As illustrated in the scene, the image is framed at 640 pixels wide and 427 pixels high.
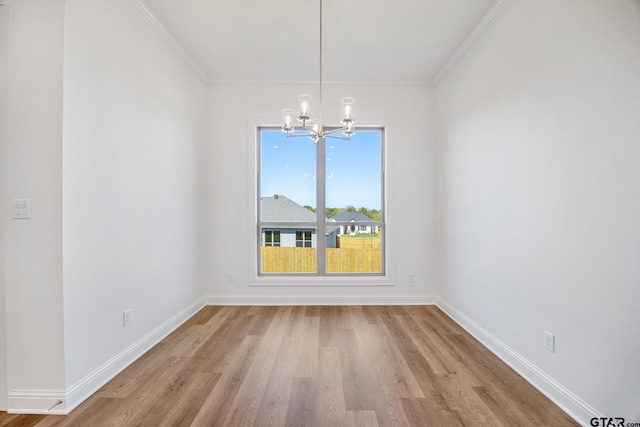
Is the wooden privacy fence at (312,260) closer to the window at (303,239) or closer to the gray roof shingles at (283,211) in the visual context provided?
the window at (303,239)

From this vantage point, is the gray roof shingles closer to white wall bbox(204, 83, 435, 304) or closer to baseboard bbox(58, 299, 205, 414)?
white wall bbox(204, 83, 435, 304)

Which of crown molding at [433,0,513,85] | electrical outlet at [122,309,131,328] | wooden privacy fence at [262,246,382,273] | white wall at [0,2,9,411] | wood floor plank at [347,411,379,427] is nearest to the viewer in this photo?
wood floor plank at [347,411,379,427]

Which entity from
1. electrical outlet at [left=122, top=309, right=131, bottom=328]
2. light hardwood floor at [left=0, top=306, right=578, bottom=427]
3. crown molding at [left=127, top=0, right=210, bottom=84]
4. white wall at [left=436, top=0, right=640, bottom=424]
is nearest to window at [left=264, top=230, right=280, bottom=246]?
light hardwood floor at [left=0, top=306, right=578, bottom=427]

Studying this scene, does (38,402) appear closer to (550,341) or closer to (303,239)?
(303,239)

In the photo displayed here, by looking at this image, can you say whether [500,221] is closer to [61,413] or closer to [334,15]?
[334,15]

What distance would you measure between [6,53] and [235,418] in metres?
2.59

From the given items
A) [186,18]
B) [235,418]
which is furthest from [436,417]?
[186,18]

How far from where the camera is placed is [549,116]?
201 centimetres

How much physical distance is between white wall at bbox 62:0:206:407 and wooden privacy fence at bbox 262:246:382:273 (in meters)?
1.18

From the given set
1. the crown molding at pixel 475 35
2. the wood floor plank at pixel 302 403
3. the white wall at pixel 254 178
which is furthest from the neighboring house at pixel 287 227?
the crown molding at pixel 475 35

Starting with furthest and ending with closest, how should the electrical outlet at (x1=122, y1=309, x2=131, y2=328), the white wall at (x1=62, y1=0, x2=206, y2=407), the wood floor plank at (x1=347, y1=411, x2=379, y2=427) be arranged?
the electrical outlet at (x1=122, y1=309, x2=131, y2=328) → the white wall at (x1=62, y1=0, x2=206, y2=407) → the wood floor plank at (x1=347, y1=411, x2=379, y2=427)

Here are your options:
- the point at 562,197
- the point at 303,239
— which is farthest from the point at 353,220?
the point at 562,197

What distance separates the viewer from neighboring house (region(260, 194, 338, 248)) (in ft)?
13.9

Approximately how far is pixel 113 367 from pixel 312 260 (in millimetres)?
2518
